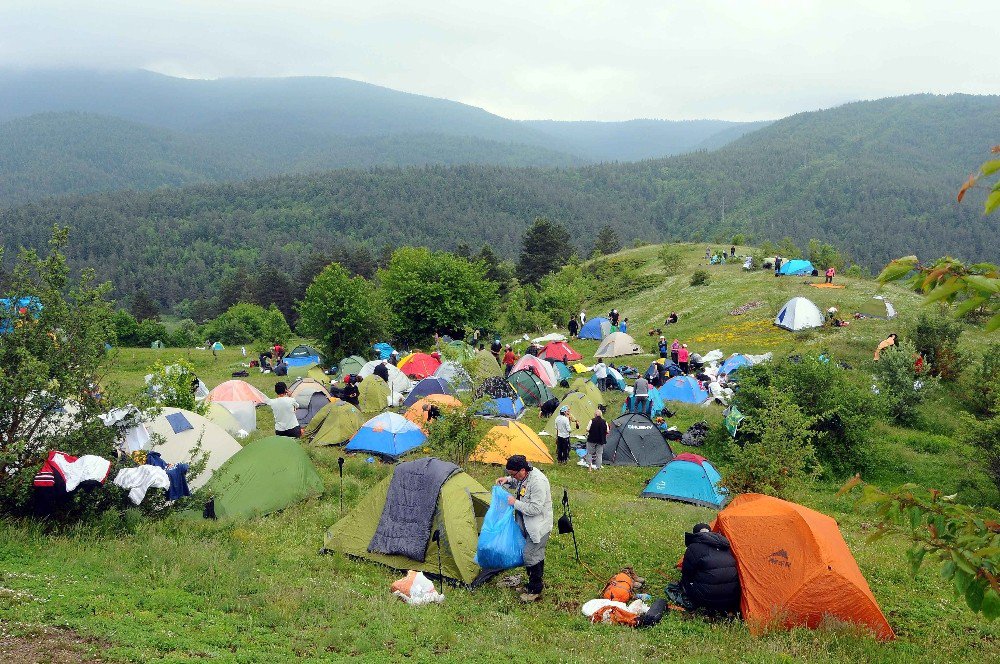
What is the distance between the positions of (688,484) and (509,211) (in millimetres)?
152697

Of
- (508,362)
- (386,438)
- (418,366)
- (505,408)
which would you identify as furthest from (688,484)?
(418,366)

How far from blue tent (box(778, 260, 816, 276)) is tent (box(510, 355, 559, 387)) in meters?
20.9

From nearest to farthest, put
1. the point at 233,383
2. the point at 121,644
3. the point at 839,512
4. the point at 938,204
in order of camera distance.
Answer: the point at 121,644 → the point at 839,512 → the point at 233,383 → the point at 938,204

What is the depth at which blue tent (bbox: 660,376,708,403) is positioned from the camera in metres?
19.8

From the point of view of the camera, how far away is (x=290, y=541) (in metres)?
8.54

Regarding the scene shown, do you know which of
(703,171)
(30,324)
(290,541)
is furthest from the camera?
(703,171)

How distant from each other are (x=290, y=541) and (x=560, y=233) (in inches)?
2316

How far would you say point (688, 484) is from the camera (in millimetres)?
11641

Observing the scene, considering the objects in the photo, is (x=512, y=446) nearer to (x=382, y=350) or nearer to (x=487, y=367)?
(x=487, y=367)

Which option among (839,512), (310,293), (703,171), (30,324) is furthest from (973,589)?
(703,171)

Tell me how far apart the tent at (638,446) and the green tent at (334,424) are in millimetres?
6265

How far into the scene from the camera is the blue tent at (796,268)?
36688 mm

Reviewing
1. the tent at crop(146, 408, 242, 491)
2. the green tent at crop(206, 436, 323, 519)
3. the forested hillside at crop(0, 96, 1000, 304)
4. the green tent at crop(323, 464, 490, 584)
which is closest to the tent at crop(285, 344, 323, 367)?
the tent at crop(146, 408, 242, 491)

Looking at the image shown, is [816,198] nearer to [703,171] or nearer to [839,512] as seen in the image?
Result: [703,171]
